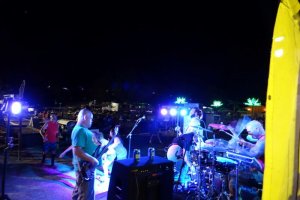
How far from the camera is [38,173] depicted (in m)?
8.27

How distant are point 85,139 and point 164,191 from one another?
158 centimetres

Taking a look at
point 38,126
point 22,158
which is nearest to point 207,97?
point 38,126

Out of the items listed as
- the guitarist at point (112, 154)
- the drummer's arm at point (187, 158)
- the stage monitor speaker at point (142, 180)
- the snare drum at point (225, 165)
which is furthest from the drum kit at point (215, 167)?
the guitarist at point (112, 154)

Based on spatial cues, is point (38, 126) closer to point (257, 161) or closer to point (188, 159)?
point (188, 159)

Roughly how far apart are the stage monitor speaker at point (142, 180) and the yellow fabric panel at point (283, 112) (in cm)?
190

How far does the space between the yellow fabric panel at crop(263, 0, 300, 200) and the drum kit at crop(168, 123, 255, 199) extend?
2577mm

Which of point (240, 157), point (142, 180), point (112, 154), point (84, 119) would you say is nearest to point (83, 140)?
point (84, 119)

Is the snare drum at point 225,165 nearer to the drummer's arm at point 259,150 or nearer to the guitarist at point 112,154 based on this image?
the drummer's arm at point 259,150

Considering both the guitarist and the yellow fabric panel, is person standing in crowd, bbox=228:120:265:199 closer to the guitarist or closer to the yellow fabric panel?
the yellow fabric panel

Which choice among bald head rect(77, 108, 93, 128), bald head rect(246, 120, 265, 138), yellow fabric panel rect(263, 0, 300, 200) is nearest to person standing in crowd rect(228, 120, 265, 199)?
bald head rect(246, 120, 265, 138)

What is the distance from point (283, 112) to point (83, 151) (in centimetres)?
325

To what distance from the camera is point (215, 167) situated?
543 cm

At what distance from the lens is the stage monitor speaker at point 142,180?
12.3ft

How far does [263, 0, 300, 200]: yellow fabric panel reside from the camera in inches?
87.0
